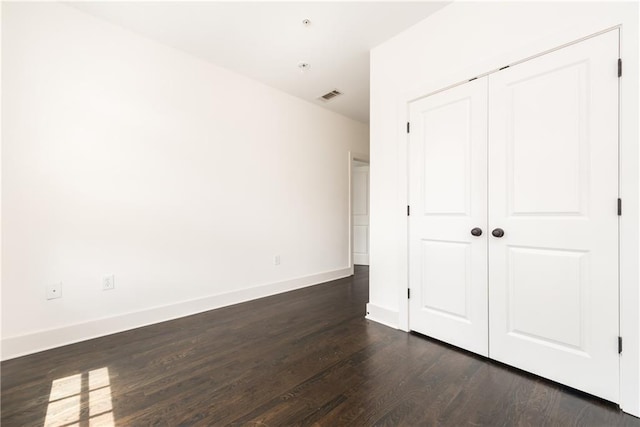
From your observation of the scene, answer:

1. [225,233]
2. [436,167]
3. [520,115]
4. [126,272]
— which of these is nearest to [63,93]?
[126,272]

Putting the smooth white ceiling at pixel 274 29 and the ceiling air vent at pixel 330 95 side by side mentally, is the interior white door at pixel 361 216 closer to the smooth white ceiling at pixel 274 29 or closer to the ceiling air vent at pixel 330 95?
the ceiling air vent at pixel 330 95

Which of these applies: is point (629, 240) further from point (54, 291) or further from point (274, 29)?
point (54, 291)

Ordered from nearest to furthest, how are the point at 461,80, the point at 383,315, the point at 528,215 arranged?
the point at 528,215 < the point at 461,80 < the point at 383,315

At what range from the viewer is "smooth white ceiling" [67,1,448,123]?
7.01 ft

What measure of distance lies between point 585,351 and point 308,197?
3.10 m

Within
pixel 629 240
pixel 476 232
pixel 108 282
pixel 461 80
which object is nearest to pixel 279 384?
pixel 476 232

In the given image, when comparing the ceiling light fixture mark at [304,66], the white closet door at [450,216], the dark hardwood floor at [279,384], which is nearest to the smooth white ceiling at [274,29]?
the ceiling light fixture mark at [304,66]

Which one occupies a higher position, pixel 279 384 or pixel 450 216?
pixel 450 216

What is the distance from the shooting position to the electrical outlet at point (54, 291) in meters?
2.04

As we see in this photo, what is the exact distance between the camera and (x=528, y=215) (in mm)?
1681

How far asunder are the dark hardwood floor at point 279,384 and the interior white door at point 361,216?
3133mm

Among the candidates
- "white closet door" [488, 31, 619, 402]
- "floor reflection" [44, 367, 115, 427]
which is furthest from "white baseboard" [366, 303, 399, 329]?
"floor reflection" [44, 367, 115, 427]

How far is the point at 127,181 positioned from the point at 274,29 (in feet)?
6.25

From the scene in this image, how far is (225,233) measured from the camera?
304 cm
